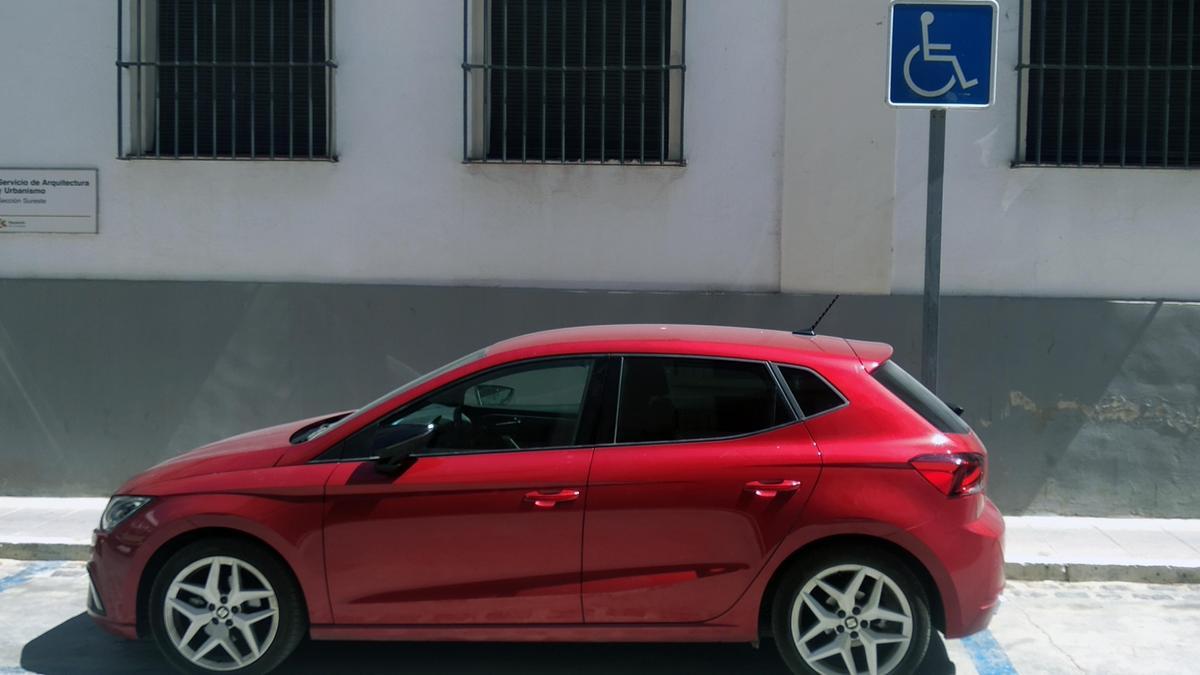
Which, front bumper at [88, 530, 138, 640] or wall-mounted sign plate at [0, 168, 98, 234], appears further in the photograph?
wall-mounted sign plate at [0, 168, 98, 234]

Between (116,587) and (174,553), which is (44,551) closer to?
(116,587)

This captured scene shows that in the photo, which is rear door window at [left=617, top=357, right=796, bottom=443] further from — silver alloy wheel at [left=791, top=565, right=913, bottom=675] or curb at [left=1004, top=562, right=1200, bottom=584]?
curb at [left=1004, top=562, right=1200, bottom=584]

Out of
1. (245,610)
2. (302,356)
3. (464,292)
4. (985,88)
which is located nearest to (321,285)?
(302,356)

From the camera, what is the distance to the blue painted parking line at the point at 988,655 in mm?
5109

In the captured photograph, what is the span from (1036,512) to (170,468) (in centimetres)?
570

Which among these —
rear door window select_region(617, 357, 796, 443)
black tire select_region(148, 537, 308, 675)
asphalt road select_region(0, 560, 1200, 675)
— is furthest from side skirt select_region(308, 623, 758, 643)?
rear door window select_region(617, 357, 796, 443)

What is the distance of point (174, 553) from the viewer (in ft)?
15.6

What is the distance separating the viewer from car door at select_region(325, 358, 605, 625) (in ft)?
15.1

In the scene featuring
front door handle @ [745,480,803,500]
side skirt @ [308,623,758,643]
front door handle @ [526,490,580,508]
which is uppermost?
front door handle @ [745,480,803,500]

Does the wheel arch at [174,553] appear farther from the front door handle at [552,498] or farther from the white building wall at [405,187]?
the white building wall at [405,187]

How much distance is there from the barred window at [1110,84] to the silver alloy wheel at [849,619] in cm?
427

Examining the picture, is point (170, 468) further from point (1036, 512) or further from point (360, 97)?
point (1036, 512)

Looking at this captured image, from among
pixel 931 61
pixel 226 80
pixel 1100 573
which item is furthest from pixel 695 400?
pixel 226 80

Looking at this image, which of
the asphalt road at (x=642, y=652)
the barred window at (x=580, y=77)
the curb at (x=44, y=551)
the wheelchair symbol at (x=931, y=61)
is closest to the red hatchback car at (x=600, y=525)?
the asphalt road at (x=642, y=652)
